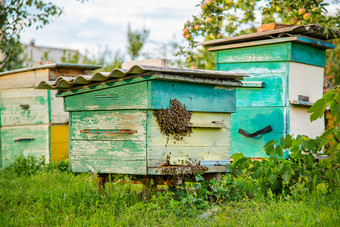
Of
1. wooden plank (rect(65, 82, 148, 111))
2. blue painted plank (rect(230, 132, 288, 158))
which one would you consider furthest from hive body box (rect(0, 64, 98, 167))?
blue painted plank (rect(230, 132, 288, 158))

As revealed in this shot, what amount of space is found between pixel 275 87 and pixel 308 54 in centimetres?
72

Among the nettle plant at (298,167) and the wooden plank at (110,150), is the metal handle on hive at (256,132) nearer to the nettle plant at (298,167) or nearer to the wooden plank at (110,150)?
the nettle plant at (298,167)

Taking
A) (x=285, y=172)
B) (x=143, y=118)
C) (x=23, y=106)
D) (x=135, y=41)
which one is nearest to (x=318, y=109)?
(x=285, y=172)

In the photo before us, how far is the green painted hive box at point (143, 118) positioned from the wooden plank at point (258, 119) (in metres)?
1.16

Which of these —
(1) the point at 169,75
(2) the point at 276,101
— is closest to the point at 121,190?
(1) the point at 169,75

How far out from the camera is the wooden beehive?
482 centimetres

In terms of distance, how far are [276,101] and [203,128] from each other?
5.04ft

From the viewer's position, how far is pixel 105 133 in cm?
377

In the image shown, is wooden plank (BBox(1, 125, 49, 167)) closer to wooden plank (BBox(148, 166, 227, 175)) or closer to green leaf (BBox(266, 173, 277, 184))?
wooden plank (BBox(148, 166, 227, 175))

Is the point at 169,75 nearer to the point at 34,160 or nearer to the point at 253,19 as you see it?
the point at 34,160

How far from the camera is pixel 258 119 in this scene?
5004 millimetres

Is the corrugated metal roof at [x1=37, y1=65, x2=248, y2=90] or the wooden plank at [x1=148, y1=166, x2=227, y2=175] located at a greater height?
the corrugated metal roof at [x1=37, y1=65, x2=248, y2=90]

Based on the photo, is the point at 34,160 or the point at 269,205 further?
the point at 34,160

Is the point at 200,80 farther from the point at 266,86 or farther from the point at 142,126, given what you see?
the point at 266,86
